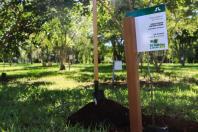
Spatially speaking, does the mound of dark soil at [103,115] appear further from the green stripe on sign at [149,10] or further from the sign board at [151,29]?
the green stripe on sign at [149,10]

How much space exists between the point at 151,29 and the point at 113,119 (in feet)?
6.72

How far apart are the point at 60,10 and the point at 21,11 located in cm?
168

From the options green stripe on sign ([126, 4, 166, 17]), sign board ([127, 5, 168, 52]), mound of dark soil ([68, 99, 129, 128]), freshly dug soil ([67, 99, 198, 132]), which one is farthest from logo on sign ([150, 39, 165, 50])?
mound of dark soil ([68, 99, 129, 128])

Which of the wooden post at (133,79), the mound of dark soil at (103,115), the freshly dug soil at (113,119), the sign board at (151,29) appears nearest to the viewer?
the sign board at (151,29)

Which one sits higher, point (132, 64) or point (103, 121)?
point (132, 64)

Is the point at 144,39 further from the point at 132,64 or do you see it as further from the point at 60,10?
the point at 60,10

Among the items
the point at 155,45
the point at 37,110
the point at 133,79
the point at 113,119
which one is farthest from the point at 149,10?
the point at 37,110

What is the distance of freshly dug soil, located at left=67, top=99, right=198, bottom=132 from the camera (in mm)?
6367

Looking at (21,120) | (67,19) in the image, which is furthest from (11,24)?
(21,120)

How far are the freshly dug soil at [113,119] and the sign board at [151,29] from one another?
5.18 ft

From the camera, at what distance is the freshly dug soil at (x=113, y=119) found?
6.37m

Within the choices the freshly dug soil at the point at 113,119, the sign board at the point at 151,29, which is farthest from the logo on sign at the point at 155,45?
the freshly dug soil at the point at 113,119

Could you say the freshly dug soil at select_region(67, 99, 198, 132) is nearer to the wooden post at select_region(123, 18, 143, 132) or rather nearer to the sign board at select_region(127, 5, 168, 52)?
the wooden post at select_region(123, 18, 143, 132)

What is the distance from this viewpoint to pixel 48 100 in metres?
10.6
